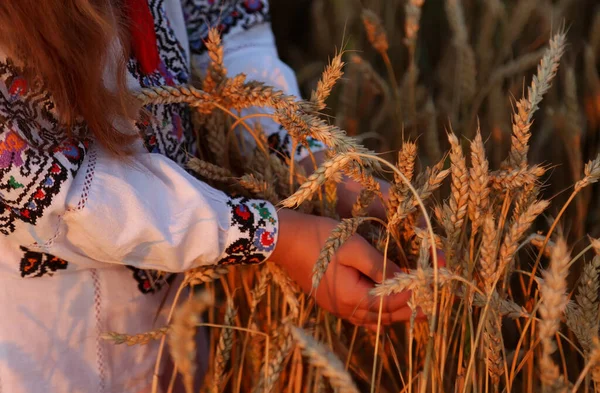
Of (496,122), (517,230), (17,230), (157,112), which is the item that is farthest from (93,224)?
(496,122)

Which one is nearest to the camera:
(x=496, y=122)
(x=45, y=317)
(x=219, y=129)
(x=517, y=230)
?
(x=517, y=230)

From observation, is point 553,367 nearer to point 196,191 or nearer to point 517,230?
point 517,230

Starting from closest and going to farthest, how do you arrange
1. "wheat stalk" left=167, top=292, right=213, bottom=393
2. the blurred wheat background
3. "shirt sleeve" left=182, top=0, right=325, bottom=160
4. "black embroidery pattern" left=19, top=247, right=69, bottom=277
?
"wheat stalk" left=167, top=292, right=213, bottom=393, "black embroidery pattern" left=19, top=247, right=69, bottom=277, "shirt sleeve" left=182, top=0, right=325, bottom=160, the blurred wheat background

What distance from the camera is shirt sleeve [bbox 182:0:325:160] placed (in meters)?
0.87

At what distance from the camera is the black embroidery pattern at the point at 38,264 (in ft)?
2.14

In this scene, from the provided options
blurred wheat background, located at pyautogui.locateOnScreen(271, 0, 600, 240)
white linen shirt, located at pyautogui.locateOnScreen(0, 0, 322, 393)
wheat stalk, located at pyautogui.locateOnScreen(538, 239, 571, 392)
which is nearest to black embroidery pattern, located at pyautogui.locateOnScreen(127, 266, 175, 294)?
white linen shirt, located at pyautogui.locateOnScreen(0, 0, 322, 393)

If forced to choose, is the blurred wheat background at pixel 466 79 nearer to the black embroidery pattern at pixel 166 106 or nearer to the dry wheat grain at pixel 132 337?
the black embroidery pattern at pixel 166 106

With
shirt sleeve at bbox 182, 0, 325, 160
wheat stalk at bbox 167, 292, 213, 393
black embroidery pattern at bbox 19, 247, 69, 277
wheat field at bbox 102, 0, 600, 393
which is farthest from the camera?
shirt sleeve at bbox 182, 0, 325, 160

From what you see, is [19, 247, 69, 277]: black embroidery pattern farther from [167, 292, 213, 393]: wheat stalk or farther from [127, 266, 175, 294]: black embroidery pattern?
[167, 292, 213, 393]: wheat stalk

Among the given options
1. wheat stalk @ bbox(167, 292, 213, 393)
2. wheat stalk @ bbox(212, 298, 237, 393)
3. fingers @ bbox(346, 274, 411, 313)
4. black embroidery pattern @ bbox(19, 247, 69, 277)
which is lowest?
wheat stalk @ bbox(212, 298, 237, 393)

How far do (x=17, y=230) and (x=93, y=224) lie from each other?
0.07m

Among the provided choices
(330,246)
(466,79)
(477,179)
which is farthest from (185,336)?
(466,79)

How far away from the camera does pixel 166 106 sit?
0.75 m

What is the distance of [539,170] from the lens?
1.94ft
